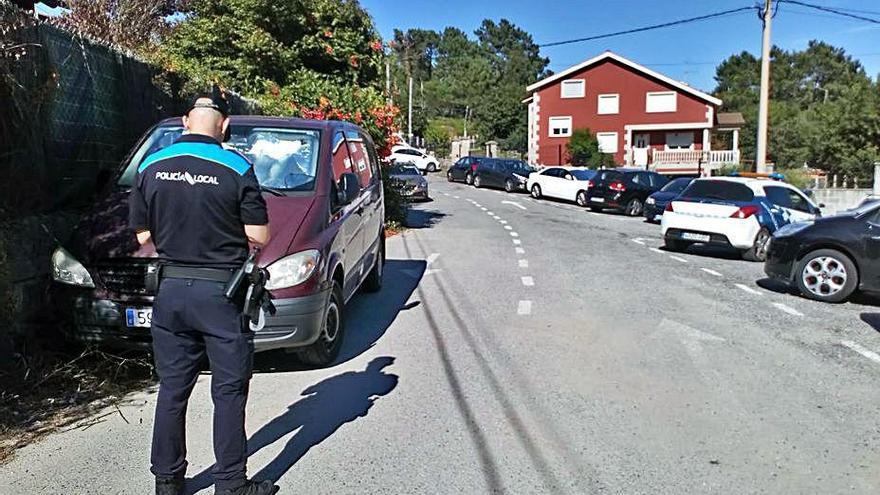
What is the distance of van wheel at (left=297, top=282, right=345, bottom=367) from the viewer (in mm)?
5906

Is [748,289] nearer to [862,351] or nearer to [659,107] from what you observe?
[862,351]

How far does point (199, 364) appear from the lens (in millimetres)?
3600

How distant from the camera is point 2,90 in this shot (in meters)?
5.27

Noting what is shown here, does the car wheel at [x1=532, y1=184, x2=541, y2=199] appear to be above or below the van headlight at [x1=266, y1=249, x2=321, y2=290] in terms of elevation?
below

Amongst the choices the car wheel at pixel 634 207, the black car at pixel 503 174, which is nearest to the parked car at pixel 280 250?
the car wheel at pixel 634 207

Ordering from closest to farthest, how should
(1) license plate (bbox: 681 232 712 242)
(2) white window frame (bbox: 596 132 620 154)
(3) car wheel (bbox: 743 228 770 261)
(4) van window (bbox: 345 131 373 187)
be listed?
(4) van window (bbox: 345 131 373 187)
(3) car wheel (bbox: 743 228 770 261)
(1) license plate (bbox: 681 232 712 242)
(2) white window frame (bbox: 596 132 620 154)

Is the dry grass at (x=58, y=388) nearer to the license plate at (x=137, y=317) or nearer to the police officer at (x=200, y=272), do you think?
the license plate at (x=137, y=317)

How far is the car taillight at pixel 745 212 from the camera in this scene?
13062 millimetres

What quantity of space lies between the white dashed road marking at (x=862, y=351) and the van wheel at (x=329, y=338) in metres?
4.64

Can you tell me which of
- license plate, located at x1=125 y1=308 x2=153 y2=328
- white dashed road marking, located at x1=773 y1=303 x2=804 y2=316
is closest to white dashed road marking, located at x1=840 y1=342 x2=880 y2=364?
white dashed road marking, located at x1=773 y1=303 x2=804 y2=316

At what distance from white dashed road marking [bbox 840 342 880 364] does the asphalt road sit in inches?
1.0

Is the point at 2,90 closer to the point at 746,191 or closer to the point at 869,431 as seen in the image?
the point at 869,431

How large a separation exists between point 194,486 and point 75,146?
4261 millimetres

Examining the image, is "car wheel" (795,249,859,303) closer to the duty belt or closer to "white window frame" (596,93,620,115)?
the duty belt
